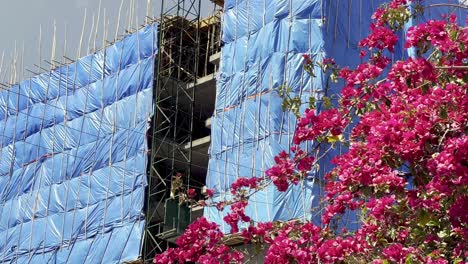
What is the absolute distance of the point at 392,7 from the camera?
810 centimetres

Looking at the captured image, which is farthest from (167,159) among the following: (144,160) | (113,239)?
(113,239)

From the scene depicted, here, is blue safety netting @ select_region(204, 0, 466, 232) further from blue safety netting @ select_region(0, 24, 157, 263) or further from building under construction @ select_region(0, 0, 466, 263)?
blue safety netting @ select_region(0, 24, 157, 263)

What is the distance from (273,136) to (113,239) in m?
5.27

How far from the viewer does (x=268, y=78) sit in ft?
65.1

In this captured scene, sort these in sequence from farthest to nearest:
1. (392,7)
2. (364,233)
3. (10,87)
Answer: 1. (10,87)
2. (392,7)
3. (364,233)

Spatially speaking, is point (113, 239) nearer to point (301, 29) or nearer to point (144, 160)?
point (144, 160)

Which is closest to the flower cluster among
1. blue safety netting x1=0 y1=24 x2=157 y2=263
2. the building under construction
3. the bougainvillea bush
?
the bougainvillea bush

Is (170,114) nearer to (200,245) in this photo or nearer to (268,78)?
(268,78)

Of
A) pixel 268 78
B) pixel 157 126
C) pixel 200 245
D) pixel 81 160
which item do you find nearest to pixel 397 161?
pixel 200 245

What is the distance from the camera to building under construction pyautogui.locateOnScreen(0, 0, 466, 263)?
64.3 feet

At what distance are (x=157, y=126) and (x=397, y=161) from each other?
53.3ft

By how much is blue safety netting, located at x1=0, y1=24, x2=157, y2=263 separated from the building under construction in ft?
0.12

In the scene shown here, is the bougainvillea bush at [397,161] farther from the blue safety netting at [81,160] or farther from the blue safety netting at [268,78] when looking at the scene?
the blue safety netting at [81,160]

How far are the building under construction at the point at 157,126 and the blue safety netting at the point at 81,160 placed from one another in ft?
0.12
